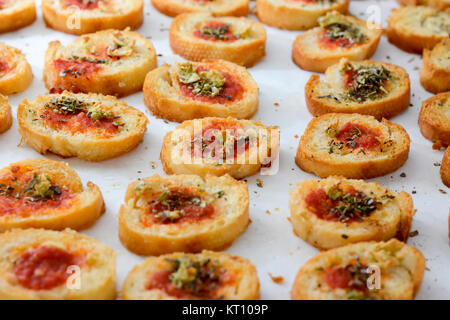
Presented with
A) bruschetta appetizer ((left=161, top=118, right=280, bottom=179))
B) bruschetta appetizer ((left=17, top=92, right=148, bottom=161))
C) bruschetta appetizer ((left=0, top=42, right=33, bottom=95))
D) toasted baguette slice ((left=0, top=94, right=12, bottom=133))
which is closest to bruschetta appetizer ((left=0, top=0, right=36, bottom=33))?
bruschetta appetizer ((left=0, top=42, right=33, bottom=95))

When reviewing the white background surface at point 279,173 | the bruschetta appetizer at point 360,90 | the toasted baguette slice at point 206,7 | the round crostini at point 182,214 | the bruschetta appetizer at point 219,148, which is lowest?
the white background surface at point 279,173

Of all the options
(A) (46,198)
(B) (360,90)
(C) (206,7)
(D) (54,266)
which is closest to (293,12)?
(C) (206,7)

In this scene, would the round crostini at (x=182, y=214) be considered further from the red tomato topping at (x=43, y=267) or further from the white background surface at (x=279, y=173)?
the red tomato topping at (x=43, y=267)

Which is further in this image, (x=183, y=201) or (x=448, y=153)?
(x=448, y=153)

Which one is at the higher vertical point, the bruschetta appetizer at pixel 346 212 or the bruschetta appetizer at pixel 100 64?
the bruschetta appetizer at pixel 100 64

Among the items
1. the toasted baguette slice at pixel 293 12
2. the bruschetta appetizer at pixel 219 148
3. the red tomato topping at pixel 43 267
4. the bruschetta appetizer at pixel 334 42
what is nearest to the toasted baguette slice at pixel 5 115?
the bruschetta appetizer at pixel 219 148
